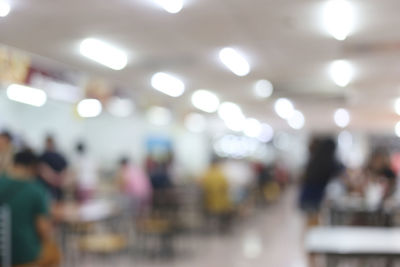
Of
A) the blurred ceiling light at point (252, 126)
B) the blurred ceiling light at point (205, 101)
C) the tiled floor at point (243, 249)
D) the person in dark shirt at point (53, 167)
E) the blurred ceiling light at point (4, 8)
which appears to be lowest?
the tiled floor at point (243, 249)

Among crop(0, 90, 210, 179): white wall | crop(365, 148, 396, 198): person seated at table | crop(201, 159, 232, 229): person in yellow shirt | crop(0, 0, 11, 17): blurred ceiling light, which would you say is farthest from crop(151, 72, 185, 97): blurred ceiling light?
crop(0, 0, 11, 17): blurred ceiling light

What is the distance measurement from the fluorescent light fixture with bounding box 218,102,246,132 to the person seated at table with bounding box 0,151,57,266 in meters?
10.5

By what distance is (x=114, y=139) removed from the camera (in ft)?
54.5

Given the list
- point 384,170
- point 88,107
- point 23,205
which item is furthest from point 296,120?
point 23,205

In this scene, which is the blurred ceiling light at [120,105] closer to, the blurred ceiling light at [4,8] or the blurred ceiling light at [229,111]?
the blurred ceiling light at [229,111]

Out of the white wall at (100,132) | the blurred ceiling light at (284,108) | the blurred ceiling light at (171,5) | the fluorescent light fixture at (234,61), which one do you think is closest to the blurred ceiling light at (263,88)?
the blurred ceiling light at (284,108)

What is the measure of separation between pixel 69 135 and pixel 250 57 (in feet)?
20.8

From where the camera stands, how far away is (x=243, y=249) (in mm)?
10586

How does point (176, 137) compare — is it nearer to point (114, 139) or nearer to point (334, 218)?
point (114, 139)

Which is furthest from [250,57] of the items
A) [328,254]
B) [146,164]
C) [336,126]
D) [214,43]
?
[336,126]

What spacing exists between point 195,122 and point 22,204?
15529 mm

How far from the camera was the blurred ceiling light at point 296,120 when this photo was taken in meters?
17.3

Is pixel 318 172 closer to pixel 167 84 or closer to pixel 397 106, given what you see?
pixel 167 84

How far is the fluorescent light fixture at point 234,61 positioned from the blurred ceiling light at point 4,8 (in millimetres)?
2772
